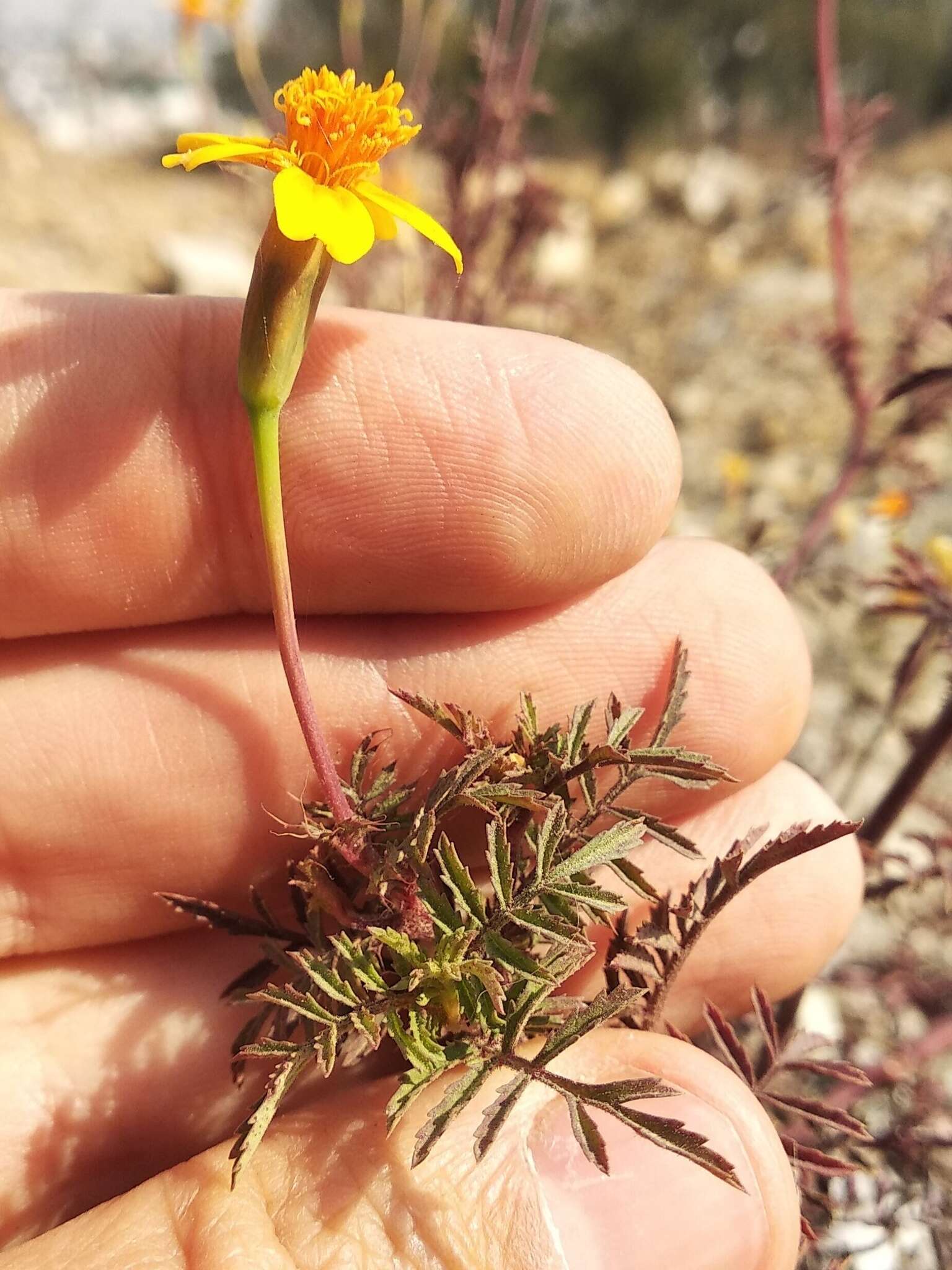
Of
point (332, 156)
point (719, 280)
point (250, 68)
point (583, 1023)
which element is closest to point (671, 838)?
point (583, 1023)

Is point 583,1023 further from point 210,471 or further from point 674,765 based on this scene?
point 210,471

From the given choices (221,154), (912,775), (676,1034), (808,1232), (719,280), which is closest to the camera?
(221,154)

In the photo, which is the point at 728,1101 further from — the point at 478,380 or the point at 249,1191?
the point at 478,380

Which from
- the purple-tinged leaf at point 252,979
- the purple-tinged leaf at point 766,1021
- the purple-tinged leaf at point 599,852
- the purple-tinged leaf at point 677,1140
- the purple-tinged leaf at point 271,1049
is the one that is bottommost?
the purple-tinged leaf at point 252,979

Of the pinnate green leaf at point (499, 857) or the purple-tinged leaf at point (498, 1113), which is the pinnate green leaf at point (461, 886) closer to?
the pinnate green leaf at point (499, 857)

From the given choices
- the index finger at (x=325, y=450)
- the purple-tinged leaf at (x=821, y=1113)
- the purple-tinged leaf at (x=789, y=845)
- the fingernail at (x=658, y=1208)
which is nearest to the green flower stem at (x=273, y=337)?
the index finger at (x=325, y=450)

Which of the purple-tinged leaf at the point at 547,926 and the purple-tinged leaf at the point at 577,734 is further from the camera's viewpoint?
the purple-tinged leaf at the point at 577,734

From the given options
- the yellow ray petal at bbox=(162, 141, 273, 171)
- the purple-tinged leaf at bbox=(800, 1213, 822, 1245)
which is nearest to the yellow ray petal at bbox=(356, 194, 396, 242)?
the yellow ray petal at bbox=(162, 141, 273, 171)

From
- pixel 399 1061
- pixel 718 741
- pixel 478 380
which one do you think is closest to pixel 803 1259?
pixel 399 1061
